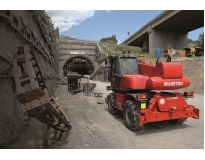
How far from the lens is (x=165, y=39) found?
135 ft

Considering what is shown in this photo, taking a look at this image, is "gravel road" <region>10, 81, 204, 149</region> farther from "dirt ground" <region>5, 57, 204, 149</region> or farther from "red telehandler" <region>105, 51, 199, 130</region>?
"red telehandler" <region>105, 51, 199, 130</region>

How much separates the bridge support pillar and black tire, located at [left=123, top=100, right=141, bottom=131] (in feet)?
120

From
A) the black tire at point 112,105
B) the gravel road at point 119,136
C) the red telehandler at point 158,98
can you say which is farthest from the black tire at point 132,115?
the black tire at point 112,105

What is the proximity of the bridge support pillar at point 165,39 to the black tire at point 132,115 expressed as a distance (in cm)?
3652

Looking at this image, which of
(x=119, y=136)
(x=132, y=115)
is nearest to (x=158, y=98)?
(x=132, y=115)

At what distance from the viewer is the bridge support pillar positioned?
131 feet

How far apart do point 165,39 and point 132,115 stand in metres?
39.1

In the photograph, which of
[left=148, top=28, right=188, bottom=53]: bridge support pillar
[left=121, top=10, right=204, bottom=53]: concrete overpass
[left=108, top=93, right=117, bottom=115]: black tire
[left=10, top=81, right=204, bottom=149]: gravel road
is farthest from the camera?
[left=148, top=28, right=188, bottom=53]: bridge support pillar

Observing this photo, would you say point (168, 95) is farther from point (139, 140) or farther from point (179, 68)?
point (139, 140)

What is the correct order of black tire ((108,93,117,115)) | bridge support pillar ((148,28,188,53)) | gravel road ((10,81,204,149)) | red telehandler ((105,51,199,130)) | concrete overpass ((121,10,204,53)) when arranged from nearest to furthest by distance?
gravel road ((10,81,204,149))
red telehandler ((105,51,199,130))
black tire ((108,93,117,115))
concrete overpass ((121,10,204,53))
bridge support pillar ((148,28,188,53))

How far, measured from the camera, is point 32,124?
637cm

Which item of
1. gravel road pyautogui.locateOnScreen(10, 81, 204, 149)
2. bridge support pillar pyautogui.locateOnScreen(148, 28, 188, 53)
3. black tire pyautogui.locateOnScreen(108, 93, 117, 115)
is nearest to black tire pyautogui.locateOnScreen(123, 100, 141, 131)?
gravel road pyautogui.locateOnScreen(10, 81, 204, 149)

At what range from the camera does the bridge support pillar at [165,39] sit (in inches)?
1576

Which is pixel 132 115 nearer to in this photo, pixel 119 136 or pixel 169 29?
pixel 119 136
